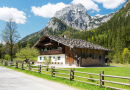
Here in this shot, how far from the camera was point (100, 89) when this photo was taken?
813 cm

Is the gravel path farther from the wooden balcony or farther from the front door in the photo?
the wooden balcony

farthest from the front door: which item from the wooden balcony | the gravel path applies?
the gravel path

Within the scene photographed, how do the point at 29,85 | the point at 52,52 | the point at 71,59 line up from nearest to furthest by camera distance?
the point at 29,85 → the point at 71,59 → the point at 52,52

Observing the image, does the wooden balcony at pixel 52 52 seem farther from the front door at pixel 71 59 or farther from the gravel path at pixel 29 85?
the gravel path at pixel 29 85

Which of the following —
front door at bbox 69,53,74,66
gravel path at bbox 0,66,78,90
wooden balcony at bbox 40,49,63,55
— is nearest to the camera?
gravel path at bbox 0,66,78,90

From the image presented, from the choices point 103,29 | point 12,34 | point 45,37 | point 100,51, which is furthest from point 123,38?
point 103,29

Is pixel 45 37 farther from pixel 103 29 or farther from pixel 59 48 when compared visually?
pixel 103 29

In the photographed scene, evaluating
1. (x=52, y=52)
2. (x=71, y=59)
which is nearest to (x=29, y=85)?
(x=71, y=59)

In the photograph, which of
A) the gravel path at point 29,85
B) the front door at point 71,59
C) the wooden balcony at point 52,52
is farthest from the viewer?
Result: the wooden balcony at point 52,52

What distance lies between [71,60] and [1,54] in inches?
2585

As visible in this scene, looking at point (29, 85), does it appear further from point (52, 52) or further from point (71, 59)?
point (52, 52)

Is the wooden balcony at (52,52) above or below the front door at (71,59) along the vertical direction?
above

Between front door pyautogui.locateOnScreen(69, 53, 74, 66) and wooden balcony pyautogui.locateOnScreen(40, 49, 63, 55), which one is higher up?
wooden balcony pyautogui.locateOnScreen(40, 49, 63, 55)

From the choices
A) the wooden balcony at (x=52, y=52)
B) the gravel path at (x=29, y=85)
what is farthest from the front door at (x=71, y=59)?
the gravel path at (x=29, y=85)
